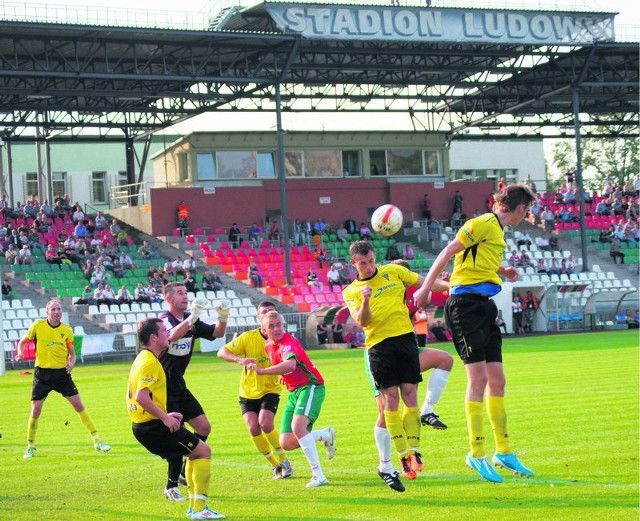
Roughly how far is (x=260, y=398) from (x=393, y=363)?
2.13m

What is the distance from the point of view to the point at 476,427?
9.48m

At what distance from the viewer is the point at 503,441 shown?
31.9ft

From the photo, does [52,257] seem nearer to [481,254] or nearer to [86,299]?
[86,299]

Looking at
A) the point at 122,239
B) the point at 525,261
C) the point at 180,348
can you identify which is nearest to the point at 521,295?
the point at 525,261

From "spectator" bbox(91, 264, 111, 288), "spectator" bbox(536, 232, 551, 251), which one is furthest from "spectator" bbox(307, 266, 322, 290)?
"spectator" bbox(536, 232, 551, 251)

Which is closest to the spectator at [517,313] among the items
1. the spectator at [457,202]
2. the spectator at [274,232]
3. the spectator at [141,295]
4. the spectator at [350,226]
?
the spectator at [350,226]

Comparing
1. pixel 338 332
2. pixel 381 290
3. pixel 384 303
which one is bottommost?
pixel 338 332

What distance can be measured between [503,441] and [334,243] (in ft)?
132

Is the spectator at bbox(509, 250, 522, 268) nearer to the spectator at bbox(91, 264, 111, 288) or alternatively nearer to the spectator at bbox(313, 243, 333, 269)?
the spectator at bbox(313, 243, 333, 269)

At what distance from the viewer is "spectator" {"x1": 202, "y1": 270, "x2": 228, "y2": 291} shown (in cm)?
4200

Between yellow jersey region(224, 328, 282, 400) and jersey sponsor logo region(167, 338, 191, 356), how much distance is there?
85 cm

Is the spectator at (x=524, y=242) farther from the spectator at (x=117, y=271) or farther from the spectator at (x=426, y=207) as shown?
the spectator at (x=117, y=271)

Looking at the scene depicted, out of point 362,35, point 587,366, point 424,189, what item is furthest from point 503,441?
point 424,189

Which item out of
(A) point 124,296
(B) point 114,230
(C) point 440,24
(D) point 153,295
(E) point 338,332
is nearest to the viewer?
(E) point 338,332
